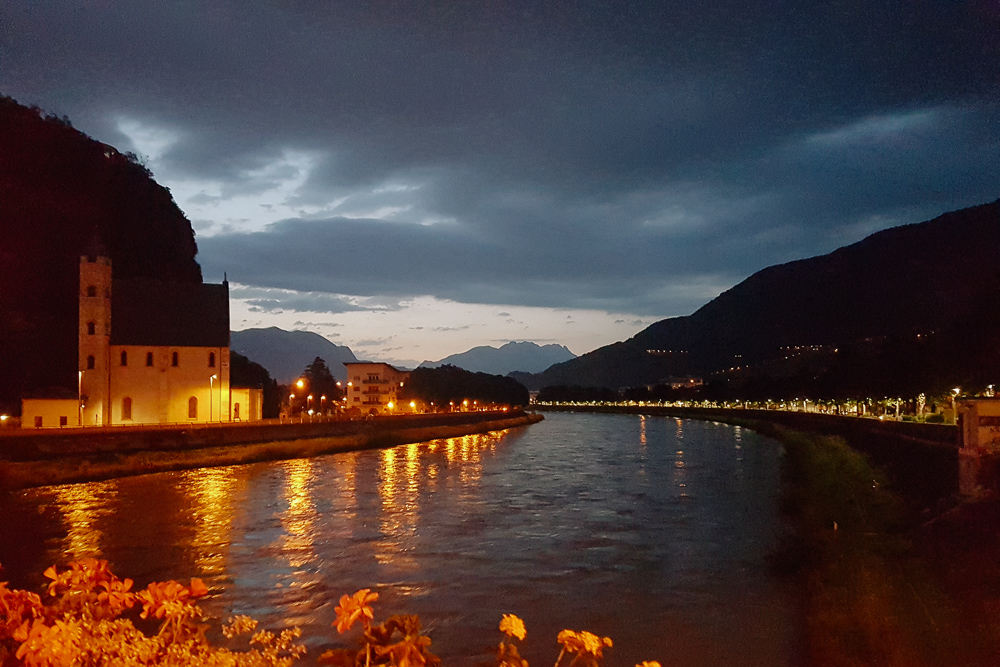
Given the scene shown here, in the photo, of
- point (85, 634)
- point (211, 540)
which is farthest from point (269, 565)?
point (85, 634)

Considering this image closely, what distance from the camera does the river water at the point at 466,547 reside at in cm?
1362

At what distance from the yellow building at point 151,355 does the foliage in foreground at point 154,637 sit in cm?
5061

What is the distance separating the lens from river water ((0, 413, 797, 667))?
13.6 meters

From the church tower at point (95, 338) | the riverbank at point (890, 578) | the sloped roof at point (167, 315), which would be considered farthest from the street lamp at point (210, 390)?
Answer: the riverbank at point (890, 578)

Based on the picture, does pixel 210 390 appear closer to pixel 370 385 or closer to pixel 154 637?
pixel 154 637

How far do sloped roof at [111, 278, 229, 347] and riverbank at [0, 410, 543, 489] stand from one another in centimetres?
1152

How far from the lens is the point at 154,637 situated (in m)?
5.11

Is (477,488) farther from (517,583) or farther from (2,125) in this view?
(2,125)

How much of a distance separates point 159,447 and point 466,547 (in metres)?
27.3

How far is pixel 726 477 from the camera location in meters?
36.4

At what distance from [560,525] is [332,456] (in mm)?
28592

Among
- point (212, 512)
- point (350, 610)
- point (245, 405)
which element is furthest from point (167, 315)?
point (350, 610)

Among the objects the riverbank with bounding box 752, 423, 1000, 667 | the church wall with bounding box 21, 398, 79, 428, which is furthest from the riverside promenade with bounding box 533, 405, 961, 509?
the church wall with bounding box 21, 398, 79, 428

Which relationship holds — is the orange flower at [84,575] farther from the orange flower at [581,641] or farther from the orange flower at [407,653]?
the orange flower at [581,641]
